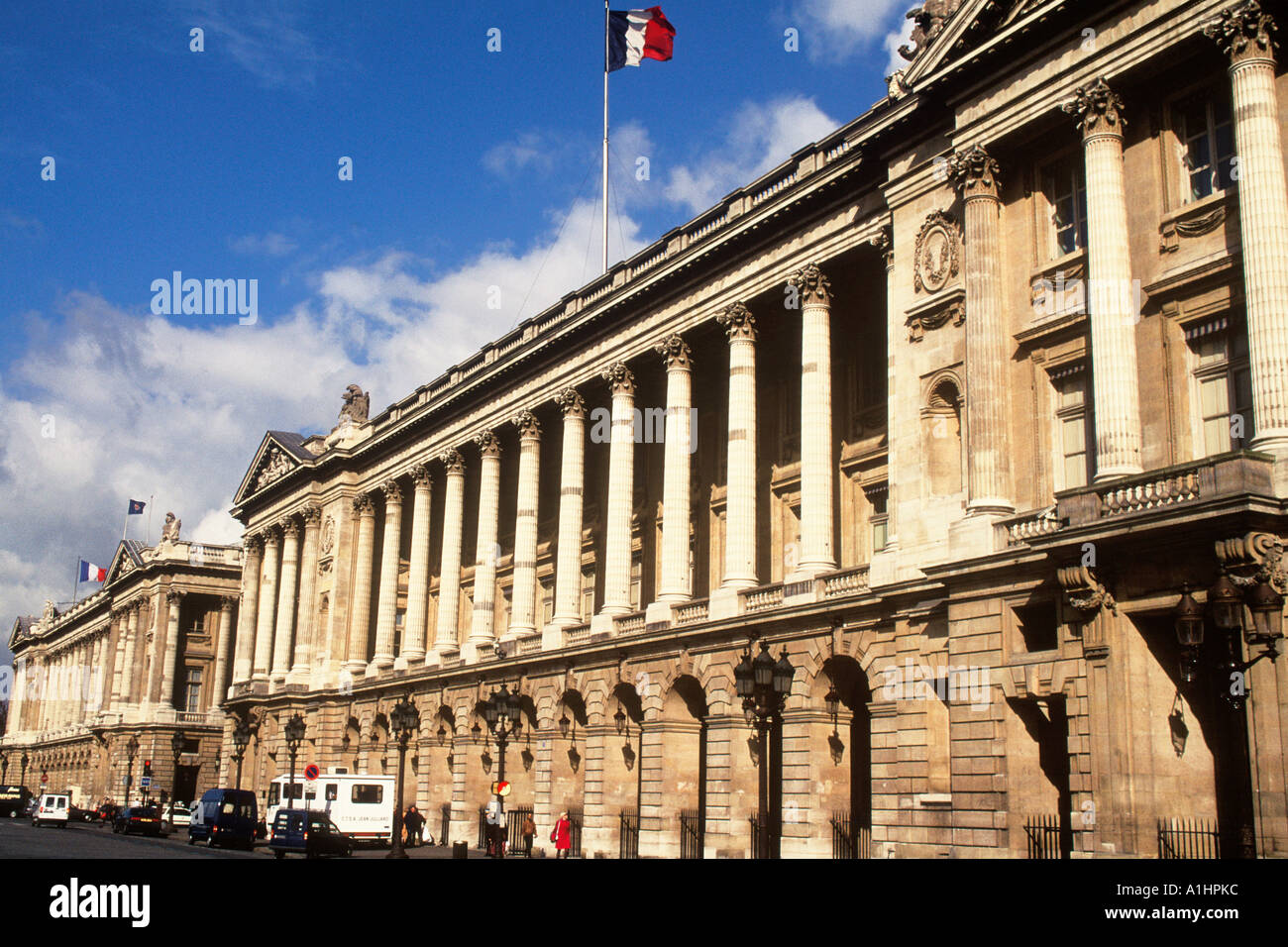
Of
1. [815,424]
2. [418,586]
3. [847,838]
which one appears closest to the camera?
[847,838]

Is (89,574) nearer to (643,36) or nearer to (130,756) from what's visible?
(130,756)

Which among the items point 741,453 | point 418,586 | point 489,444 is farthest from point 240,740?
point 741,453

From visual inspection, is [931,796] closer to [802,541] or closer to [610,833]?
[802,541]

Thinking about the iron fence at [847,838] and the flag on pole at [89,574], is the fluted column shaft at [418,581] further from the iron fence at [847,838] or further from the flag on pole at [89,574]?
the flag on pole at [89,574]

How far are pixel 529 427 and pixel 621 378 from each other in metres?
7.48

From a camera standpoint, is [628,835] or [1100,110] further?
[628,835]

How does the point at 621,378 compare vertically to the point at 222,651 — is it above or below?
above

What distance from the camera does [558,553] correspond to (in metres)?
48.9

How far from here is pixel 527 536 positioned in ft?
169

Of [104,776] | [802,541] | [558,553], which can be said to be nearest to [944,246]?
[802,541]

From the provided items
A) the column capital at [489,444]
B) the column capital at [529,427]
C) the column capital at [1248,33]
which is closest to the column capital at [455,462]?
the column capital at [489,444]

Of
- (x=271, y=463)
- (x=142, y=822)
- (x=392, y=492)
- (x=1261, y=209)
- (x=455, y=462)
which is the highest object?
(x=271, y=463)

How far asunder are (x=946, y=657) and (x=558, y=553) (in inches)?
Answer: 854

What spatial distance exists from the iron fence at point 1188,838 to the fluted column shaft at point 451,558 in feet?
123
